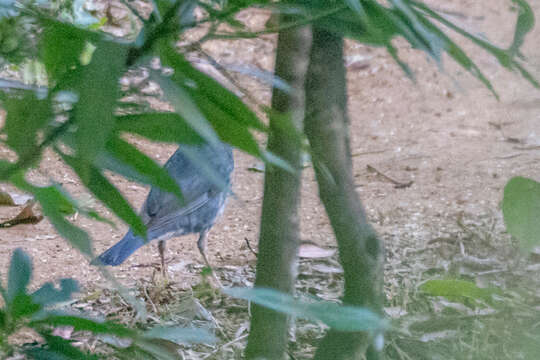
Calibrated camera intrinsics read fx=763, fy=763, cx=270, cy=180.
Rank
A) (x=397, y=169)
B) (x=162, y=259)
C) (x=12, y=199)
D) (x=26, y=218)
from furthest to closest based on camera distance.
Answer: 1. (x=397, y=169)
2. (x=12, y=199)
3. (x=26, y=218)
4. (x=162, y=259)

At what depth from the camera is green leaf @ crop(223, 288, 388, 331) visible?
26.6 inches

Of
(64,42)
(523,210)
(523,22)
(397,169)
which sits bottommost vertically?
(523,210)

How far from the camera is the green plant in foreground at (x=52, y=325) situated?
2.78 feet

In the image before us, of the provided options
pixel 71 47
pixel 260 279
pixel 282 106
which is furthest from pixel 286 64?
pixel 71 47

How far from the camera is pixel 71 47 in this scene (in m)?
0.73

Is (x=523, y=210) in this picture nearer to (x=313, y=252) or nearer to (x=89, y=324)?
(x=89, y=324)

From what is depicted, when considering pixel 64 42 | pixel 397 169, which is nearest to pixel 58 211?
pixel 64 42

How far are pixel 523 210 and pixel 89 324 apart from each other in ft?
1.61

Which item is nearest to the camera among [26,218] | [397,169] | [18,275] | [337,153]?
[18,275]

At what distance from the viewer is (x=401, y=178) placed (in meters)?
3.51

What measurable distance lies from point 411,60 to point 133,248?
3240 mm

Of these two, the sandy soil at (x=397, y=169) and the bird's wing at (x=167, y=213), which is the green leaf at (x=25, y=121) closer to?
the sandy soil at (x=397, y=169)

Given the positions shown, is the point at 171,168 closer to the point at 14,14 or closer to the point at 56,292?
the point at 56,292

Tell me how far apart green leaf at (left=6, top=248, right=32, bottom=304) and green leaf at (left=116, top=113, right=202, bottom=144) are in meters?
0.32
